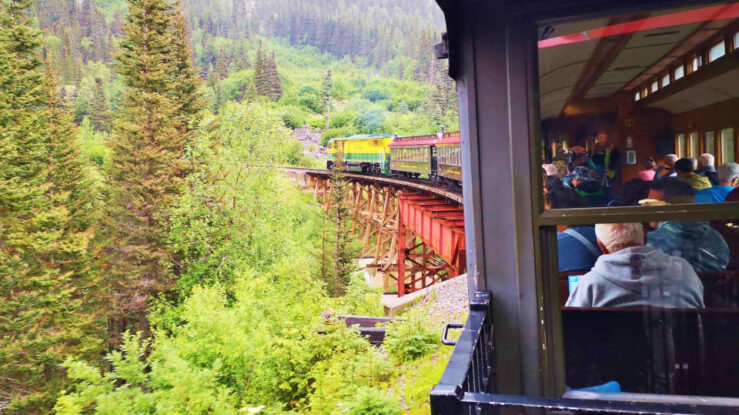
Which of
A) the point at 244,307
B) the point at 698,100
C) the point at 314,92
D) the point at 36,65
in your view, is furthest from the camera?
the point at 314,92

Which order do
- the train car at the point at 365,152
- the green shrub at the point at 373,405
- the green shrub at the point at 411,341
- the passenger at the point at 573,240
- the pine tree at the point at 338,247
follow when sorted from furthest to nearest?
the train car at the point at 365,152 → the pine tree at the point at 338,247 → the green shrub at the point at 411,341 → the green shrub at the point at 373,405 → the passenger at the point at 573,240

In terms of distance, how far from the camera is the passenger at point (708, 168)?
6.52ft

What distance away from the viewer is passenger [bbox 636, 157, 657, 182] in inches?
80.0

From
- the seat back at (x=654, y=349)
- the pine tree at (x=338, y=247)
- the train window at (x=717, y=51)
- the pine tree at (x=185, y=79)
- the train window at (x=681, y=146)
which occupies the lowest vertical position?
the pine tree at (x=338, y=247)

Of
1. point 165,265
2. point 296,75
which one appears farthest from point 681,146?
point 296,75

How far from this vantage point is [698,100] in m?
2.03

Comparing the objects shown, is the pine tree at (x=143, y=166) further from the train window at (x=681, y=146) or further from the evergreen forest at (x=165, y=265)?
the train window at (x=681, y=146)

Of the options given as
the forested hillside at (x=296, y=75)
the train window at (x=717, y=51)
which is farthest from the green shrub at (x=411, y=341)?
the forested hillside at (x=296, y=75)

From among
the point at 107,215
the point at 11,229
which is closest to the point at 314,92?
the point at 107,215

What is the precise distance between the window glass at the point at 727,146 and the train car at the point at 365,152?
33.8 m

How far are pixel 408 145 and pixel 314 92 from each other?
117m

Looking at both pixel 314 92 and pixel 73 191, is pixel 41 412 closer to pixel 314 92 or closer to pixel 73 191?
pixel 73 191

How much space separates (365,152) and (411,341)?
33.1 metres

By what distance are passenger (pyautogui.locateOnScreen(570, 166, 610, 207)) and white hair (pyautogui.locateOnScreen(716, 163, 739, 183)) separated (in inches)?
14.5
